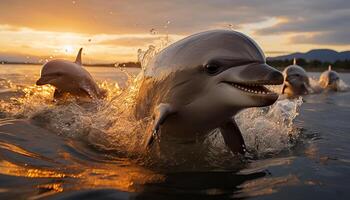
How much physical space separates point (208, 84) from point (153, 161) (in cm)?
124

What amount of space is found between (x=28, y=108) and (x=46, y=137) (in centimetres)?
302

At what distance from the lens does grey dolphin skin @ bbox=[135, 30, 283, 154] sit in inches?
188

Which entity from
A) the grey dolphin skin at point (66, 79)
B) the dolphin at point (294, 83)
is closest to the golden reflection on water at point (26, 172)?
the grey dolphin skin at point (66, 79)

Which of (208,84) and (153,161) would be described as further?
(153,161)

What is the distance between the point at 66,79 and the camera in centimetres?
1104

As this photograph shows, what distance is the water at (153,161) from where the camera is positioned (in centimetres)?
427

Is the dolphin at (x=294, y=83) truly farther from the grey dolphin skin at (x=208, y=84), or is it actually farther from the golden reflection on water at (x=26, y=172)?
the golden reflection on water at (x=26, y=172)

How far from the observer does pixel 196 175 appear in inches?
192

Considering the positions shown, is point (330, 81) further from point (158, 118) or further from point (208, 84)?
point (158, 118)

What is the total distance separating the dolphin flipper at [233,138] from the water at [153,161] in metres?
0.15

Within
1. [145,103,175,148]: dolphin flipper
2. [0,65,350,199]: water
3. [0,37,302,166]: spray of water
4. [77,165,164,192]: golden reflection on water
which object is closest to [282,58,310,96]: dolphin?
[0,37,302,166]: spray of water

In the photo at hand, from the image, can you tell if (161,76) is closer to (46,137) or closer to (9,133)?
(46,137)

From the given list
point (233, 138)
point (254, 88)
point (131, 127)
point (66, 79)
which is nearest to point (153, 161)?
point (233, 138)

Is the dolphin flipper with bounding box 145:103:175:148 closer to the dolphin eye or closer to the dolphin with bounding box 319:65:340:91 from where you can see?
the dolphin eye
